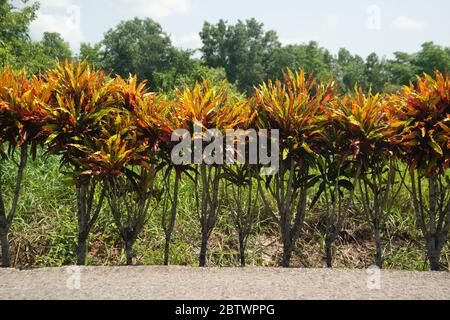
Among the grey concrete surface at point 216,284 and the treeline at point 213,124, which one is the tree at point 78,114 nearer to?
the treeline at point 213,124

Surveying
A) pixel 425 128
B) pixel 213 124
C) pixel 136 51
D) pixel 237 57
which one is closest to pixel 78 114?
pixel 213 124

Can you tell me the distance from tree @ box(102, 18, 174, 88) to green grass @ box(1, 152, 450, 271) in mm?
47016

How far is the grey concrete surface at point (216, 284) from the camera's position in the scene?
3271mm

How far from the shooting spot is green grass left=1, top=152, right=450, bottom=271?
5281 mm

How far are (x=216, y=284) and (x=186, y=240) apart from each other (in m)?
2.11

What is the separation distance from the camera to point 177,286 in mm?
3424

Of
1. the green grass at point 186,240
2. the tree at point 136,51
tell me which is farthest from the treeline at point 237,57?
the green grass at point 186,240

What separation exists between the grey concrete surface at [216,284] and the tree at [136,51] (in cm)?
4933

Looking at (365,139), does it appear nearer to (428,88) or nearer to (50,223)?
(428,88)

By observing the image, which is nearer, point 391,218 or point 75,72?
point 75,72
